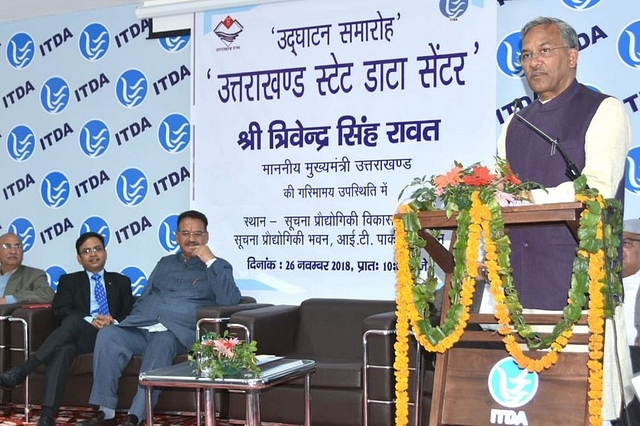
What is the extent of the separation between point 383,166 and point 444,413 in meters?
3.40

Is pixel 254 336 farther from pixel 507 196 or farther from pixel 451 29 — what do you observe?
pixel 507 196

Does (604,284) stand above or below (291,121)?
below

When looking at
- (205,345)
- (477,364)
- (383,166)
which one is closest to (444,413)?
(477,364)

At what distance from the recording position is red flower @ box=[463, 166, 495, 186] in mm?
2268

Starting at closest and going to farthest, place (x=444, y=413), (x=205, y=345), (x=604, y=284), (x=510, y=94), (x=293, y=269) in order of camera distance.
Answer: (x=604, y=284) → (x=444, y=413) → (x=205, y=345) → (x=510, y=94) → (x=293, y=269)

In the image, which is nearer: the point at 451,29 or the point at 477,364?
the point at 477,364

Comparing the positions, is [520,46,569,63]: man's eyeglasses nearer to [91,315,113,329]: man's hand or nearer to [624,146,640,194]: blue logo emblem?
[624,146,640,194]: blue logo emblem

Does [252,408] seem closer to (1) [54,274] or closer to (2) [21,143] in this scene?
(1) [54,274]

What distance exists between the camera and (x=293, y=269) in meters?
5.93

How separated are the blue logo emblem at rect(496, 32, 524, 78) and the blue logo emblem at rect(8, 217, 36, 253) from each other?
12.9 ft

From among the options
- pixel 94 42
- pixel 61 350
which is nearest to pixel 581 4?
pixel 94 42

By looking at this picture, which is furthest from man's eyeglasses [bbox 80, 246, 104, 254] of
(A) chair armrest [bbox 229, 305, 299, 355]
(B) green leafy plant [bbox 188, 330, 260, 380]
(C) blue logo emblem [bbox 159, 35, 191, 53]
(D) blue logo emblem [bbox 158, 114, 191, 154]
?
(B) green leafy plant [bbox 188, 330, 260, 380]

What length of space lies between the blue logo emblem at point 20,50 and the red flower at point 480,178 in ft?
18.5

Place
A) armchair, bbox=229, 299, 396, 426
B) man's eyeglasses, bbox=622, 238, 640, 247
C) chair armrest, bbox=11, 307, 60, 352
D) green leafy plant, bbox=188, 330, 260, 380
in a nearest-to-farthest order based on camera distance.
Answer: green leafy plant, bbox=188, 330, 260, 380
man's eyeglasses, bbox=622, 238, 640, 247
armchair, bbox=229, 299, 396, 426
chair armrest, bbox=11, 307, 60, 352
